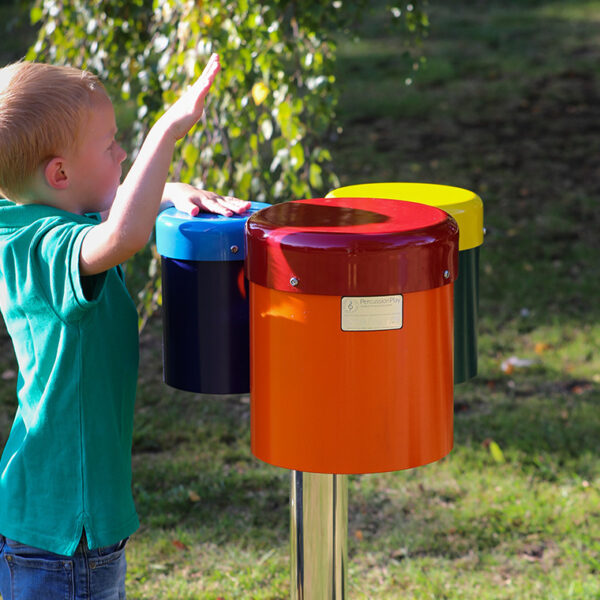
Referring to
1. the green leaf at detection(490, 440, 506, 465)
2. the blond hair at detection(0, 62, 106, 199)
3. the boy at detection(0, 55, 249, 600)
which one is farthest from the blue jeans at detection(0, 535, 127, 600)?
the green leaf at detection(490, 440, 506, 465)

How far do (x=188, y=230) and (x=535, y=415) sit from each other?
8.45ft

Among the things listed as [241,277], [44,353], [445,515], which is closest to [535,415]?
[445,515]

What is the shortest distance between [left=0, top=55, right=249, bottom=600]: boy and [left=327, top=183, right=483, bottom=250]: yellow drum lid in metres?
0.61

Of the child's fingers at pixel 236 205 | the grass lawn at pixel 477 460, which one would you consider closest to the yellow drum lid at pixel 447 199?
the child's fingers at pixel 236 205

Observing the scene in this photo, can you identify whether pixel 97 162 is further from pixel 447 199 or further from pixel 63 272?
pixel 447 199

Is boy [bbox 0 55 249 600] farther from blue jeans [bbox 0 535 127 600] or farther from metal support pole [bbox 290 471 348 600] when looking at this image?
metal support pole [bbox 290 471 348 600]

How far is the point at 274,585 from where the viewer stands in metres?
3.17

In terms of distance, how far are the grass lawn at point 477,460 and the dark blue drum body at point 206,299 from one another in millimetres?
1222

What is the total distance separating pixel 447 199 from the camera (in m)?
2.32

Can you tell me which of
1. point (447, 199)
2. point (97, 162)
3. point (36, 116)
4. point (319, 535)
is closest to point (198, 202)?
point (97, 162)

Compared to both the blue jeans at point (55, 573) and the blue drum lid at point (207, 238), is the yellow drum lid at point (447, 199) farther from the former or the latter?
the blue jeans at point (55, 573)

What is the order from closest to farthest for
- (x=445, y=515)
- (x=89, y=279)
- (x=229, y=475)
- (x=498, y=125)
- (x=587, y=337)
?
(x=89, y=279) → (x=445, y=515) → (x=229, y=475) → (x=587, y=337) → (x=498, y=125)

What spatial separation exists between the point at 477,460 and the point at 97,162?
243 cm

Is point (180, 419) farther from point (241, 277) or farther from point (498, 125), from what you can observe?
point (498, 125)
